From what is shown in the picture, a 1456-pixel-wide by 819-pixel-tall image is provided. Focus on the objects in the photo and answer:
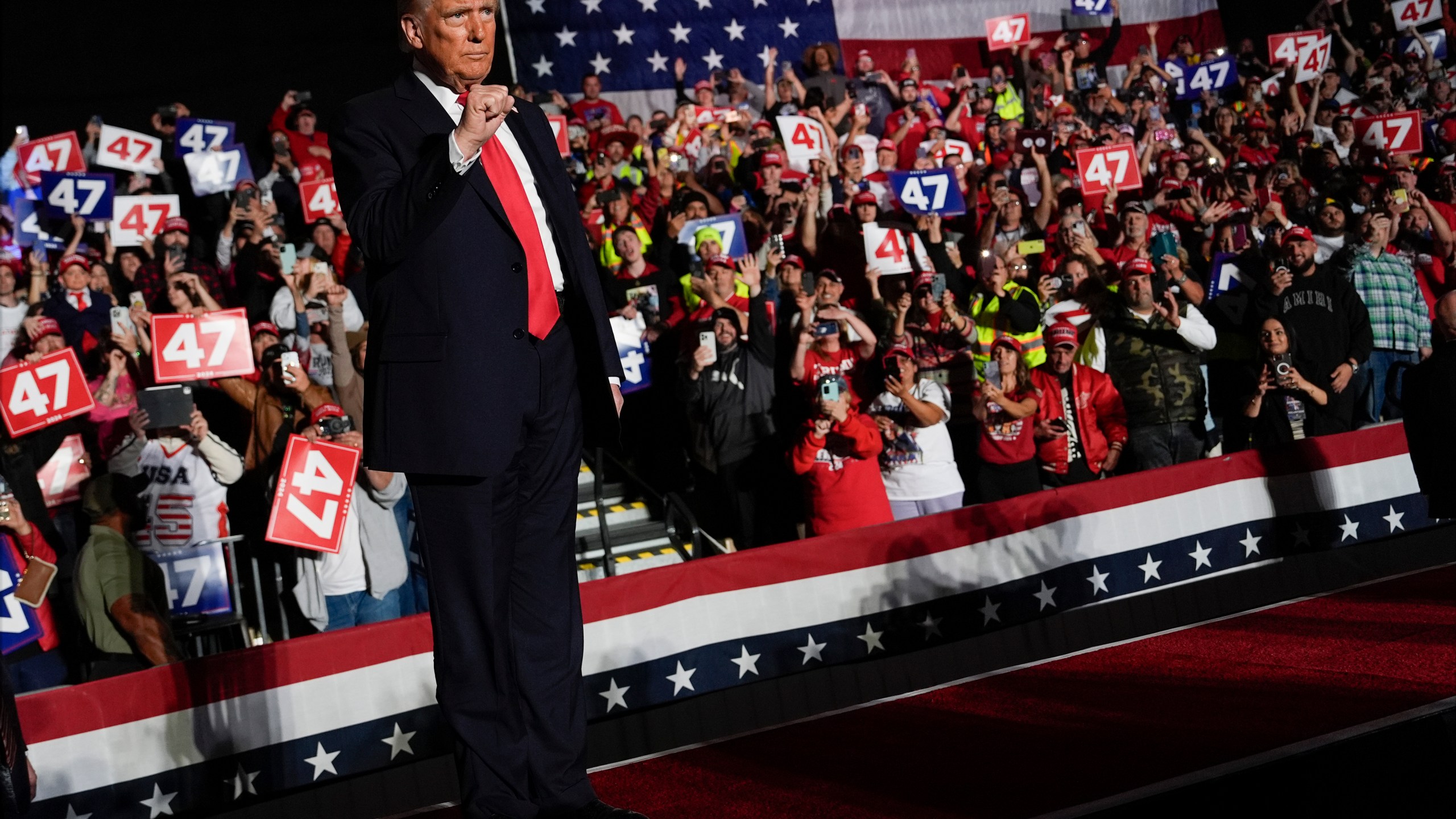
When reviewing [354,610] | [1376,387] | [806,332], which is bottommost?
[354,610]

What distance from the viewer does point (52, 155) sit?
11031 mm

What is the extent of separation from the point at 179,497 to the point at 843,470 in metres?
3.54

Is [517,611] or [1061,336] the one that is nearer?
[517,611]

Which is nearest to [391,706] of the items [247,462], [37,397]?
[247,462]

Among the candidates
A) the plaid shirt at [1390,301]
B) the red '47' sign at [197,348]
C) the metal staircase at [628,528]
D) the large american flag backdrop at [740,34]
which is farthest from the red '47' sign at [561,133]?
the plaid shirt at [1390,301]

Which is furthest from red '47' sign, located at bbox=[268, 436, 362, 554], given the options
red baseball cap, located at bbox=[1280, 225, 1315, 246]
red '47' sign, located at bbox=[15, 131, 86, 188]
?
red '47' sign, located at bbox=[15, 131, 86, 188]

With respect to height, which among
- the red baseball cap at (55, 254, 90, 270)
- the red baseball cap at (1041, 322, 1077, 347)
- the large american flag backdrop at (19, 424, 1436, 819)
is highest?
the red baseball cap at (55, 254, 90, 270)

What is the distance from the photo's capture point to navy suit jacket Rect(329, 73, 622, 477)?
2.64 m

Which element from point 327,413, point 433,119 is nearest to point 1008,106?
point 327,413

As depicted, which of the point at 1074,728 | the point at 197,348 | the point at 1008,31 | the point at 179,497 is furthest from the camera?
the point at 1008,31

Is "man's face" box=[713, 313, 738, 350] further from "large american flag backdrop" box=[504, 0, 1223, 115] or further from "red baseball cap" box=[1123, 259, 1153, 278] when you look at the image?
"large american flag backdrop" box=[504, 0, 1223, 115]

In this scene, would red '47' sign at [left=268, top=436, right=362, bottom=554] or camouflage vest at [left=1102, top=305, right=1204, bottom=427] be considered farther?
Result: camouflage vest at [left=1102, top=305, right=1204, bottom=427]

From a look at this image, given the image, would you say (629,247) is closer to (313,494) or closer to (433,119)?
(313,494)

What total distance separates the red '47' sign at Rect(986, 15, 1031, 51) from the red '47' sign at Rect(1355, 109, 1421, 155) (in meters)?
4.51
